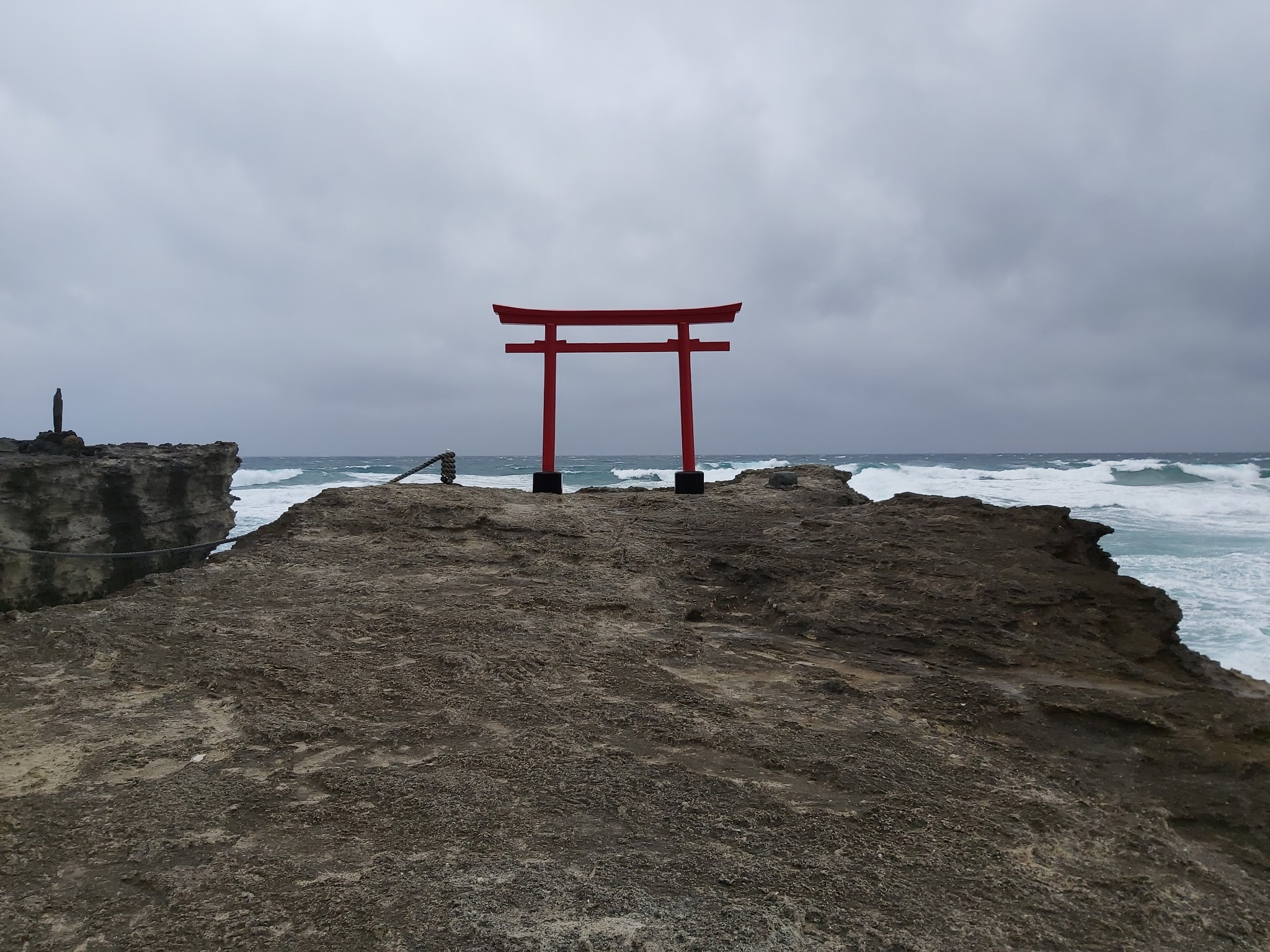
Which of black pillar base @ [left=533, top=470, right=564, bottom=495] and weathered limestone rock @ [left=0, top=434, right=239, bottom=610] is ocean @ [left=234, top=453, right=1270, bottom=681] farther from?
black pillar base @ [left=533, top=470, right=564, bottom=495]

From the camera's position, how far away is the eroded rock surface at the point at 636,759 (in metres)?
1.76

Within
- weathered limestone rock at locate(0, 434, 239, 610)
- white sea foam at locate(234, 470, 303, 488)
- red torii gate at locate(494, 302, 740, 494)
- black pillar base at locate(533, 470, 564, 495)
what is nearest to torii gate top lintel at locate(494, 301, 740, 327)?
red torii gate at locate(494, 302, 740, 494)

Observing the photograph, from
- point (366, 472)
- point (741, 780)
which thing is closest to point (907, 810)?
point (741, 780)

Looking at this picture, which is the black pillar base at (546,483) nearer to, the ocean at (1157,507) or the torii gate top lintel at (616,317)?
the torii gate top lintel at (616,317)

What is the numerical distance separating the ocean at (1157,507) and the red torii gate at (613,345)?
439 centimetres

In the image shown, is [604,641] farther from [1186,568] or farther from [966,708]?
[1186,568]

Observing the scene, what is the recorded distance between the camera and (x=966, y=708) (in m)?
2.96

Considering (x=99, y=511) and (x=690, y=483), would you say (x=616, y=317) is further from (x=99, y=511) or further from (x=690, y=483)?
(x=99, y=511)

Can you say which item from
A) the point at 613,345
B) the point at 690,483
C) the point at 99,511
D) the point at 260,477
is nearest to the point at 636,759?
the point at 690,483

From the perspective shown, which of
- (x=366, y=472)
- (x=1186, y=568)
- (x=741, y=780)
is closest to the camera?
(x=741, y=780)

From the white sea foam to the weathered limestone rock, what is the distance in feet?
90.1

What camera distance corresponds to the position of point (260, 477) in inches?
1585

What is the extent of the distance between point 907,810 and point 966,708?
3.03 ft

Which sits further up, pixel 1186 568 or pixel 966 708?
pixel 966 708
